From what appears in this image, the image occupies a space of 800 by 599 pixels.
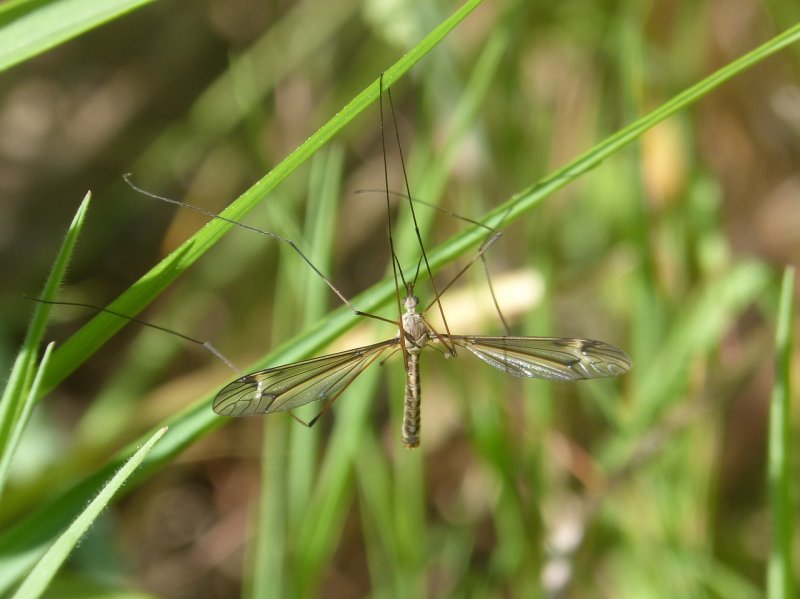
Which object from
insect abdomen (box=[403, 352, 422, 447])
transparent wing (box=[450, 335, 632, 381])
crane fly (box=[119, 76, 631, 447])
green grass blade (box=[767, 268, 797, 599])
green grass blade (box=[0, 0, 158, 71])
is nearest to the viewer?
green grass blade (box=[0, 0, 158, 71])

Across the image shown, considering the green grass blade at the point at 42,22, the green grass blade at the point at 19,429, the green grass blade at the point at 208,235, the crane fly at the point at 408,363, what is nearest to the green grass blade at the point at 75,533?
the green grass blade at the point at 19,429

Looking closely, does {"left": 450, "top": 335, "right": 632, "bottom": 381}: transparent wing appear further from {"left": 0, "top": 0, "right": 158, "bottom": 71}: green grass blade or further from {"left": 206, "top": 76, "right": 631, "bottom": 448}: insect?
{"left": 0, "top": 0, "right": 158, "bottom": 71}: green grass blade

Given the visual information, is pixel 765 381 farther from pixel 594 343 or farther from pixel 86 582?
pixel 86 582

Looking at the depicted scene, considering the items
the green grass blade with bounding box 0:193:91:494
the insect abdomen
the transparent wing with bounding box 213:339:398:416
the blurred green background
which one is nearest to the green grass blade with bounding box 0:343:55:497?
the green grass blade with bounding box 0:193:91:494

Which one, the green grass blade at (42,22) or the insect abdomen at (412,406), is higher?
the green grass blade at (42,22)

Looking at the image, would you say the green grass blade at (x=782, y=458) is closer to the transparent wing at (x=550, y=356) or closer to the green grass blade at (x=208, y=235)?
the transparent wing at (x=550, y=356)
